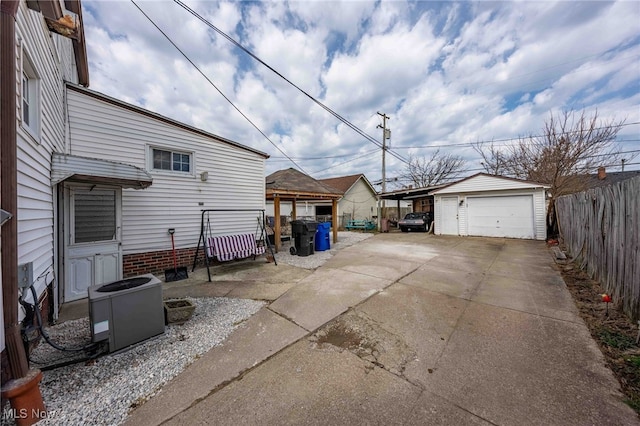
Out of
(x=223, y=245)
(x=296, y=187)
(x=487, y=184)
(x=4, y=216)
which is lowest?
(x=223, y=245)

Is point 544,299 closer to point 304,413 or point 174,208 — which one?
point 304,413

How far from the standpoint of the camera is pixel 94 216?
4676mm

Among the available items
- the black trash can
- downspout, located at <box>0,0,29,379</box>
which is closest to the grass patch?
downspout, located at <box>0,0,29,379</box>

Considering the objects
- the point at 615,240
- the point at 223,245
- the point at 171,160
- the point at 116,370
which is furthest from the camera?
the point at 223,245

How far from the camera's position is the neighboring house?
69.7 feet

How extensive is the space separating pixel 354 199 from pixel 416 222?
7.99 meters

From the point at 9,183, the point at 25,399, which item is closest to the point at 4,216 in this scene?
the point at 9,183

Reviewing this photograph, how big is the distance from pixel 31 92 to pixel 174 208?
3.55 meters

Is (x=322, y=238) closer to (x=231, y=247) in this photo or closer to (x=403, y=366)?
(x=231, y=247)

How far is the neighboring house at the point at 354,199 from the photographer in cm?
2123

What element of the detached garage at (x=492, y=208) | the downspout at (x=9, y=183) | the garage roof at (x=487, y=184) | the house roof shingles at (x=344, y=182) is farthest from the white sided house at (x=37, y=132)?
the house roof shingles at (x=344, y=182)

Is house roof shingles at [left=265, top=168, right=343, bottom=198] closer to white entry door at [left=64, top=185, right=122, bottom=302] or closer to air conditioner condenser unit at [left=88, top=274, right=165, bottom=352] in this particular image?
white entry door at [left=64, top=185, right=122, bottom=302]

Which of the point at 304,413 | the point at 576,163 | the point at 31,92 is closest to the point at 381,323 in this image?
the point at 304,413

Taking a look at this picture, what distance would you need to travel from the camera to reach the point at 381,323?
3369 mm
